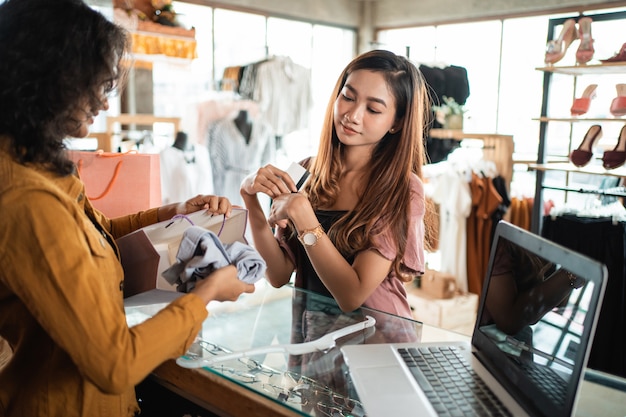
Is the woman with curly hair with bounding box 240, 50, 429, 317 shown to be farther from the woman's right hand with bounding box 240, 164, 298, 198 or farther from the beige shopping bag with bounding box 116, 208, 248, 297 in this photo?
the beige shopping bag with bounding box 116, 208, 248, 297

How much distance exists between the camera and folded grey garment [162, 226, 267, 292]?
1.15 metres

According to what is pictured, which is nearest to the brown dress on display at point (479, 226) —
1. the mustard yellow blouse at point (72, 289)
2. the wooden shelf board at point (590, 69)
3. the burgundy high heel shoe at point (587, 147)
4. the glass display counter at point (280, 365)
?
the burgundy high heel shoe at point (587, 147)

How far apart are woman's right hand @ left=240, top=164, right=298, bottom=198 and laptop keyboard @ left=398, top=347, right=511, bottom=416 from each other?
65 centimetres

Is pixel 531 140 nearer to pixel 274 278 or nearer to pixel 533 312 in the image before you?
pixel 274 278

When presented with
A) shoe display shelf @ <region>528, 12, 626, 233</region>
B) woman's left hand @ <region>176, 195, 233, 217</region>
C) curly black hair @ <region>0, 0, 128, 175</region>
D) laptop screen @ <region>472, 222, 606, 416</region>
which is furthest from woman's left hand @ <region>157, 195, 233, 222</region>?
shoe display shelf @ <region>528, 12, 626, 233</region>

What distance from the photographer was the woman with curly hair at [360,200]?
166 cm

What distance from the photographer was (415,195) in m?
1.78

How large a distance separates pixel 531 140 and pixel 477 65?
1068 mm

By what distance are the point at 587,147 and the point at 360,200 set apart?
2495mm

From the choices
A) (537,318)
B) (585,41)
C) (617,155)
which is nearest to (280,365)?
(537,318)

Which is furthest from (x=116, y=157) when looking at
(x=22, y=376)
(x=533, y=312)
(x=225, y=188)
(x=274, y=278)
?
(x=225, y=188)

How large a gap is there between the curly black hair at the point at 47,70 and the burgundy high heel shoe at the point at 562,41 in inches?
138

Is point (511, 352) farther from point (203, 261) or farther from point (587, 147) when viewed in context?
point (587, 147)

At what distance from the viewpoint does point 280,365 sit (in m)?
1.28
